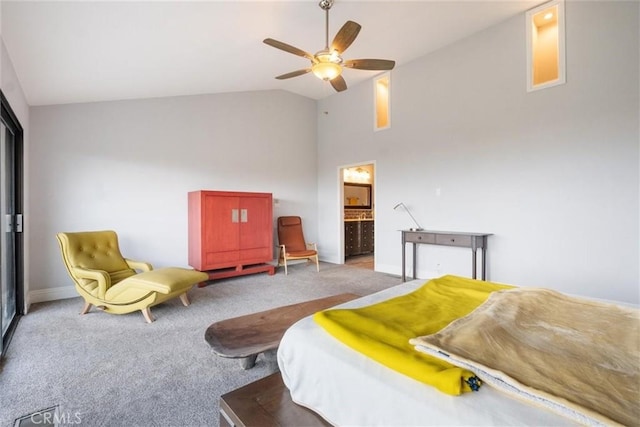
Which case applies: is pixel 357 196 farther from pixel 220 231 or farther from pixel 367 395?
pixel 367 395

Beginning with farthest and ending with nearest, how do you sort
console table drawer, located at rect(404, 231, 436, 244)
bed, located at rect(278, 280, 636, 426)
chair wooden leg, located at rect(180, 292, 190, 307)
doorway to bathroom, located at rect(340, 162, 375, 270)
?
doorway to bathroom, located at rect(340, 162, 375, 270), console table drawer, located at rect(404, 231, 436, 244), chair wooden leg, located at rect(180, 292, 190, 307), bed, located at rect(278, 280, 636, 426)

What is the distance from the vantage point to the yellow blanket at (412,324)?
0.88 m

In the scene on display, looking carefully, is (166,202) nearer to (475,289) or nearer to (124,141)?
(124,141)

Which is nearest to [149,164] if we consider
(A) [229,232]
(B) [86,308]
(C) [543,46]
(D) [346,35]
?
(A) [229,232]

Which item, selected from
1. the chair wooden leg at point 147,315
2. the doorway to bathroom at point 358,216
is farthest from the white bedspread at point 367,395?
the doorway to bathroom at point 358,216

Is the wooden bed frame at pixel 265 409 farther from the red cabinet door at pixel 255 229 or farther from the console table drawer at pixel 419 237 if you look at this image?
the red cabinet door at pixel 255 229

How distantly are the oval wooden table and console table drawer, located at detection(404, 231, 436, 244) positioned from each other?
2.44 metres

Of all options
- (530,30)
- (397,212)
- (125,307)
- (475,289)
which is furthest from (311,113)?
(475,289)

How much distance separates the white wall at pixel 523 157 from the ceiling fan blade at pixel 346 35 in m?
2.40

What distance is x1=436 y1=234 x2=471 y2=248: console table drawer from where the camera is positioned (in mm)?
3936

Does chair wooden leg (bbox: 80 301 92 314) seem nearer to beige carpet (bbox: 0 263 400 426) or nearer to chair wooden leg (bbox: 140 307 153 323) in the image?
beige carpet (bbox: 0 263 400 426)

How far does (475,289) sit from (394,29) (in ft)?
11.2

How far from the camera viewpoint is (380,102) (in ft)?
18.2

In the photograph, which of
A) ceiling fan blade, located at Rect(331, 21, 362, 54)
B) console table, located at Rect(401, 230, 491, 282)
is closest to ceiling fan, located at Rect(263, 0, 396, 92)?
ceiling fan blade, located at Rect(331, 21, 362, 54)
